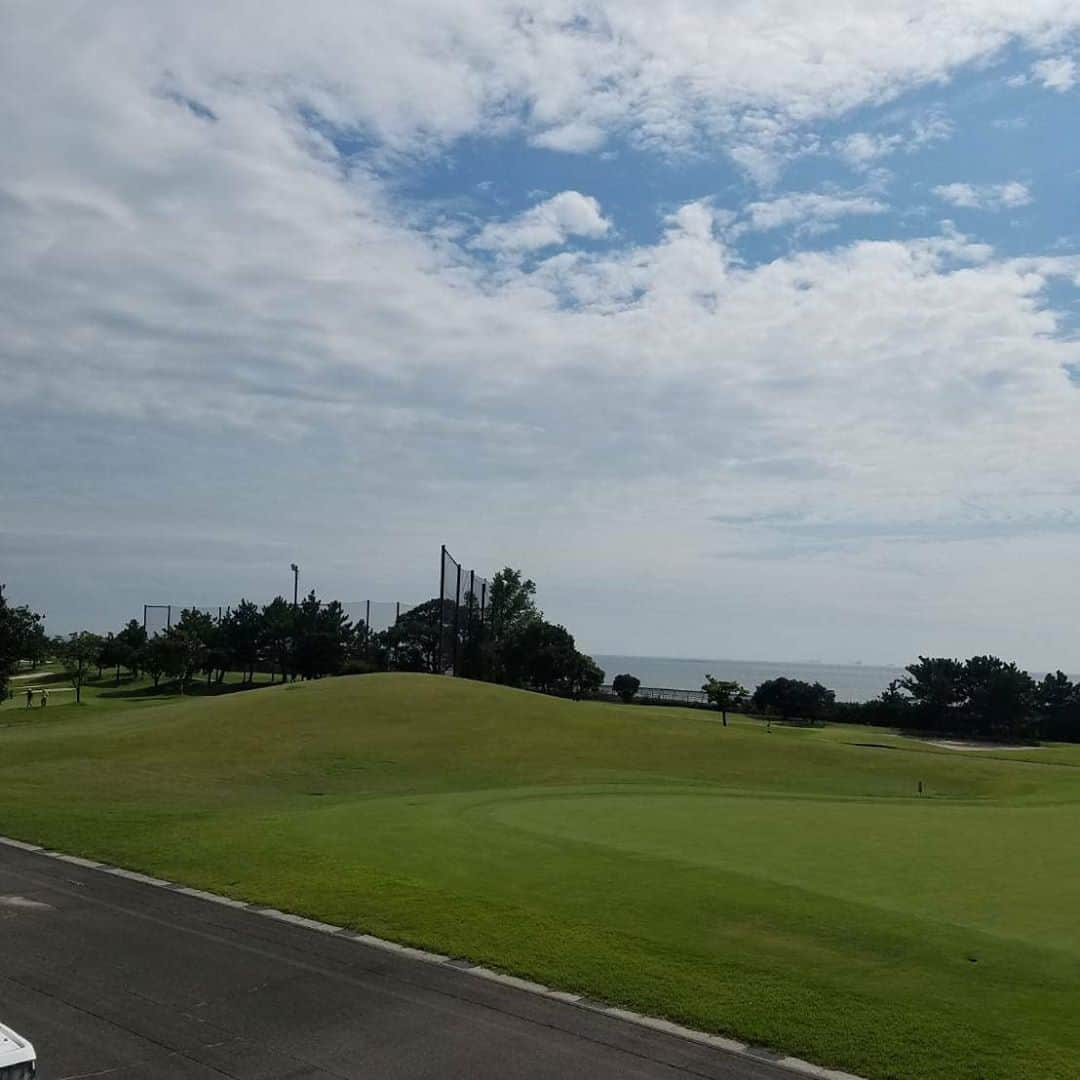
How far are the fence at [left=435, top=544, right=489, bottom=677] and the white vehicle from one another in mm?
60910

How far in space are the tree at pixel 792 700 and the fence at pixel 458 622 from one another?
1933cm

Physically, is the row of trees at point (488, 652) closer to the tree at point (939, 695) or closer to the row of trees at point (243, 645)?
the row of trees at point (243, 645)

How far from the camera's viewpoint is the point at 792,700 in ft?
231

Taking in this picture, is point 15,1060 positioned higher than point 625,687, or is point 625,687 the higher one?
point 625,687

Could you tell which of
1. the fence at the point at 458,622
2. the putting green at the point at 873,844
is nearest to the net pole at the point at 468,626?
the fence at the point at 458,622

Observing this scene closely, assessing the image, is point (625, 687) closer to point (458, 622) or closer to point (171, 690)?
point (458, 622)

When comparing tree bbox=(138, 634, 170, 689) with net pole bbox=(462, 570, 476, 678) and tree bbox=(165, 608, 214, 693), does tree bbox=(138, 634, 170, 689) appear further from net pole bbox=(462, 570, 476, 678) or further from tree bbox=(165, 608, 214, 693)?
net pole bbox=(462, 570, 476, 678)

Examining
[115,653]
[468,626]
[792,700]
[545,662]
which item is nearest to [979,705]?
[792,700]

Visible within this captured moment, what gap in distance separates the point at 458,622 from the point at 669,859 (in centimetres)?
5470

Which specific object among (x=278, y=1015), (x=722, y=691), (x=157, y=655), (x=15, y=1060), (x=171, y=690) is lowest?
(x=278, y=1015)

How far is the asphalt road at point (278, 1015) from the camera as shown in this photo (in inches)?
333

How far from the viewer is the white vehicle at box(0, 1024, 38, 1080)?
5320 mm

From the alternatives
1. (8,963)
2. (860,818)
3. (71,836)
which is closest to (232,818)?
(71,836)

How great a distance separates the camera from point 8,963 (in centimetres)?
1107
